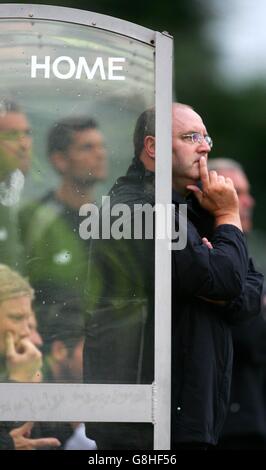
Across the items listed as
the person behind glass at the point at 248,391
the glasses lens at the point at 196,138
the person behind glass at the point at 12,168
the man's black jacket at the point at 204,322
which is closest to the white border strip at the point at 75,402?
the man's black jacket at the point at 204,322

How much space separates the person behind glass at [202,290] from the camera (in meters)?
3.91

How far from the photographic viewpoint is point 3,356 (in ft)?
12.5

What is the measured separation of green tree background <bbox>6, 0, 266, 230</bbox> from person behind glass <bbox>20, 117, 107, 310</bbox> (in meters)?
6.42

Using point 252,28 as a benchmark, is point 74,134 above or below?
below

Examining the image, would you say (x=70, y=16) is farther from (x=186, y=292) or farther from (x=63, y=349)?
(x=63, y=349)

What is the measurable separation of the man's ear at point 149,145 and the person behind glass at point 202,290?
0.21 metres

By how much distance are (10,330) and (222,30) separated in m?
7.72

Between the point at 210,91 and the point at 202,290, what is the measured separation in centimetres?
730

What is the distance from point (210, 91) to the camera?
11031 millimetres

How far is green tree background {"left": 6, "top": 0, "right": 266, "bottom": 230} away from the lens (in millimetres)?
10594

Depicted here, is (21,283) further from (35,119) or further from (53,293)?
(35,119)

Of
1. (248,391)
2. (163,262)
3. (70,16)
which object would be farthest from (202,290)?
(248,391)

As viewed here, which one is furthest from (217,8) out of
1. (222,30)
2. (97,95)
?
(97,95)

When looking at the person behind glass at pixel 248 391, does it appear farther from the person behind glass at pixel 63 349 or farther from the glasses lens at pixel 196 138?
the person behind glass at pixel 63 349
